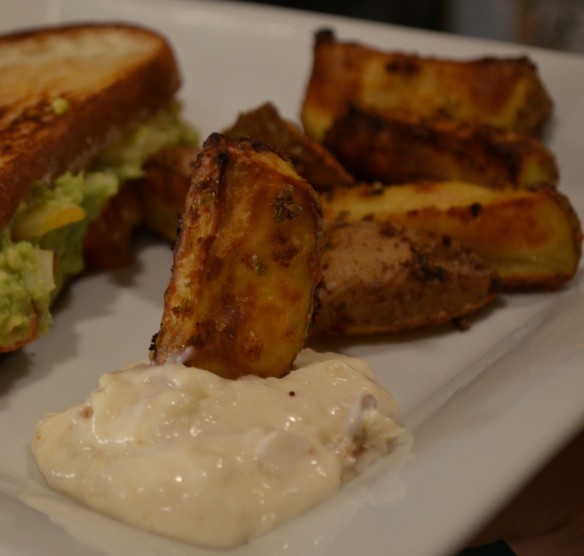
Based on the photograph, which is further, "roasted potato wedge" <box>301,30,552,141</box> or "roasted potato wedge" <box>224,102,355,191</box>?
"roasted potato wedge" <box>301,30,552,141</box>

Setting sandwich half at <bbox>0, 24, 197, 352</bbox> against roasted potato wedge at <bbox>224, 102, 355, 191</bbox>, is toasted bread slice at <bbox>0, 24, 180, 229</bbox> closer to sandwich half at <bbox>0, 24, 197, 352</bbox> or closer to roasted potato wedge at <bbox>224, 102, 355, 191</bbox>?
sandwich half at <bbox>0, 24, 197, 352</bbox>

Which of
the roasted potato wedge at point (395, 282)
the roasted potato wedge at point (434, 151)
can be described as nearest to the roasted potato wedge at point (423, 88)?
the roasted potato wedge at point (434, 151)

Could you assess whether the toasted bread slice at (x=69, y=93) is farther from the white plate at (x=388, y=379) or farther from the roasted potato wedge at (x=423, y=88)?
the roasted potato wedge at (x=423, y=88)

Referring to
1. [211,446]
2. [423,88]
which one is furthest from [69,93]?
[211,446]

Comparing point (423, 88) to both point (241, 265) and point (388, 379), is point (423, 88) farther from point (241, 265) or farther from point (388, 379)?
point (241, 265)

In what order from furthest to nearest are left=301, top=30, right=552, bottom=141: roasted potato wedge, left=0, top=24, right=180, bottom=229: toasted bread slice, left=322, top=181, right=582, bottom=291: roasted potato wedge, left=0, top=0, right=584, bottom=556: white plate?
left=301, top=30, right=552, bottom=141: roasted potato wedge → left=0, top=24, right=180, bottom=229: toasted bread slice → left=322, top=181, right=582, bottom=291: roasted potato wedge → left=0, top=0, right=584, bottom=556: white plate

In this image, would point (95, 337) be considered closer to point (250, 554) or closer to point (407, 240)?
point (407, 240)

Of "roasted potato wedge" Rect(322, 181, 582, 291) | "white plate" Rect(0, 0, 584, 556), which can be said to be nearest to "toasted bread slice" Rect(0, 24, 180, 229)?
"white plate" Rect(0, 0, 584, 556)
